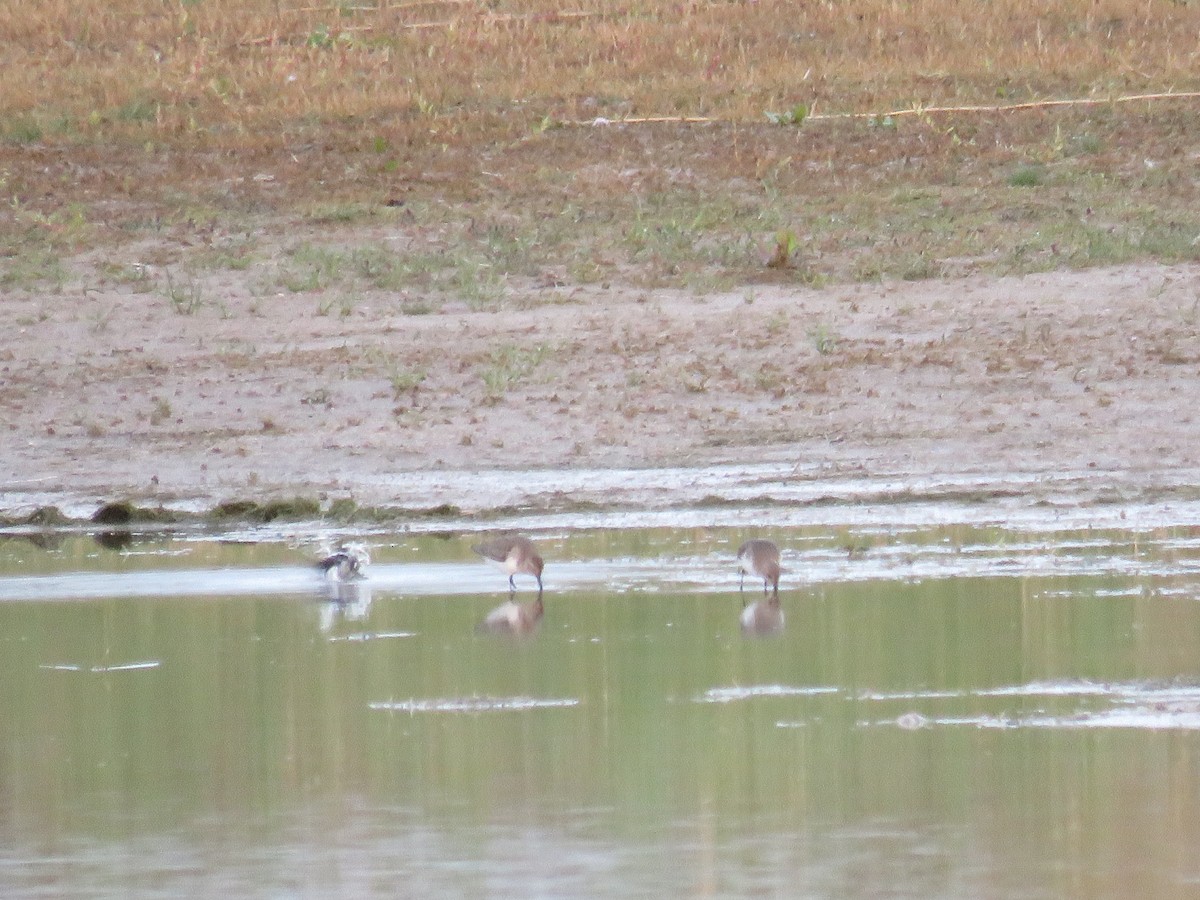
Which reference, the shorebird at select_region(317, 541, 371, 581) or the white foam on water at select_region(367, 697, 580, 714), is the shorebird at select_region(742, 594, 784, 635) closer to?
the white foam on water at select_region(367, 697, 580, 714)

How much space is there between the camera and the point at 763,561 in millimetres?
8391

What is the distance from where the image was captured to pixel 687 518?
34.1 feet

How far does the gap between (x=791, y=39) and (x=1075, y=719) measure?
53.7 feet

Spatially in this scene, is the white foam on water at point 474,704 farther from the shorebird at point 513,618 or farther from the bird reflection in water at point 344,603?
the bird reflection in water at point 344,603

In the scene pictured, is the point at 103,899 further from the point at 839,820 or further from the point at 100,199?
the point at 100,199

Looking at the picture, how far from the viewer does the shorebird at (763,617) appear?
7.93 m

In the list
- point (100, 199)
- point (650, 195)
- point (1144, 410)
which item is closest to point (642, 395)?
point (1144, 410)

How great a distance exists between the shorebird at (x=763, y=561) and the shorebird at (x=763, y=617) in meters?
0.07

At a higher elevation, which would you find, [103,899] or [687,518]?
[687,518]

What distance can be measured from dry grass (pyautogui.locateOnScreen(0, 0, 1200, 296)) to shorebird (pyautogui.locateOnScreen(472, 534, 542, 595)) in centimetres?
696

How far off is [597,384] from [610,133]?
23.3 feet

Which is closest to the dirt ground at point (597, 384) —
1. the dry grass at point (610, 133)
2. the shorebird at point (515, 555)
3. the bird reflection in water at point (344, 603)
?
the dry grass at point (610, 133)

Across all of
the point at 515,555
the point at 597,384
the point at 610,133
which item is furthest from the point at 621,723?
the point at 610,133

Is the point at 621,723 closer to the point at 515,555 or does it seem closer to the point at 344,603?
the point at 515,555
